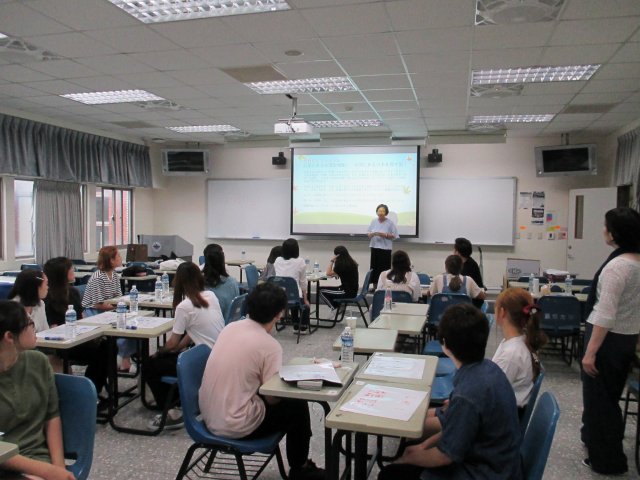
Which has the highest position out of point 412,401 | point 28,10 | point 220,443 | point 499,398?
point 28,10

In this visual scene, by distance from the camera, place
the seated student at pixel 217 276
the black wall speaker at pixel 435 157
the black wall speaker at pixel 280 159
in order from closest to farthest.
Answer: the seated student at pixel 217 276
the black wall speaker at pixel 435 157
the black wall speaker at pixel 280 159

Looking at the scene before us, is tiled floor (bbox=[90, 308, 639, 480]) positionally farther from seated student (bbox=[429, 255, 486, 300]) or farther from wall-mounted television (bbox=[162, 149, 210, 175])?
wall-mounted television (bbox=[162, 149, 210, 175])

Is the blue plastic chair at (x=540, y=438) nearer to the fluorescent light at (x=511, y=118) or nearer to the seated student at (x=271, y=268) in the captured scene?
the seated student at (x=271, y=268)

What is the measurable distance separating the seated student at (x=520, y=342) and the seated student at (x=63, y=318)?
2.83 m

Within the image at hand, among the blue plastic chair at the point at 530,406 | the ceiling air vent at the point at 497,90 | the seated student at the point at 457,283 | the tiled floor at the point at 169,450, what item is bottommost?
the tiled floor at the point at 169,450

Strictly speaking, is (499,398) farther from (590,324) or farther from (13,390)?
(13,390)

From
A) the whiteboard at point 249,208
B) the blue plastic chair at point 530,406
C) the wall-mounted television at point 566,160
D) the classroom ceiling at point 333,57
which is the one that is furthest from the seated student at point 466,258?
the whiteboard at point 249,208

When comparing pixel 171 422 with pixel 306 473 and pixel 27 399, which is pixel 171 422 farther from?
pixel 27 399

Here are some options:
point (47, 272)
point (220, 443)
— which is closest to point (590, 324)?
point (220, 443)

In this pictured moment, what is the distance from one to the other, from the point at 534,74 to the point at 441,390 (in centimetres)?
373

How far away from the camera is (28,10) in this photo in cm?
358

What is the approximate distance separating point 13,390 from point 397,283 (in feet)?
12.4

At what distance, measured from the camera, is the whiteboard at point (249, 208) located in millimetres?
9719

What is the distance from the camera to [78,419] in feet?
6.49
